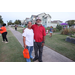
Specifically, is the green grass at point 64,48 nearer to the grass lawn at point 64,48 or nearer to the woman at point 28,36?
the grass lawn at point 64,48

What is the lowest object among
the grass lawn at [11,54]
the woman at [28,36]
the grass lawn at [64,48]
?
the grass lawn at [64,48]

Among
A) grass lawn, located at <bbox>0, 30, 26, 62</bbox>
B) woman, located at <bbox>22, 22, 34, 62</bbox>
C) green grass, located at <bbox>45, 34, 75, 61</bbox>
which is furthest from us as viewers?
green grass, located at <bbox>45, 34, 75, 61</bbox>

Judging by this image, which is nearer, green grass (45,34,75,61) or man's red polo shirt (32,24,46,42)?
man's red polo shirt (32,24,46,42)

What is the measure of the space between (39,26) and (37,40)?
590 millimetres

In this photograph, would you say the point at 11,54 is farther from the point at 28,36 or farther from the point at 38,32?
the point at 38,32

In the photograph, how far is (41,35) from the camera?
8.29 ft

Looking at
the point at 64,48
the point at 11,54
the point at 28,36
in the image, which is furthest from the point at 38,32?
the point at 64,48

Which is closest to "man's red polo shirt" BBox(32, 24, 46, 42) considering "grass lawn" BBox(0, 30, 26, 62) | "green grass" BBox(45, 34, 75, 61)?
"grass lawn" BBox(0, 30, 26, 62)

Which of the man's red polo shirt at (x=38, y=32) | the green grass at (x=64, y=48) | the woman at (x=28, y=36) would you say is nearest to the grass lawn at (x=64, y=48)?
the green grass at (x=64, y=48)

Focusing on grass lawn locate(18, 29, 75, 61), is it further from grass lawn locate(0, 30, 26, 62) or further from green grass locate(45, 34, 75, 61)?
grass lawn locate(0, 30, 26, 62)

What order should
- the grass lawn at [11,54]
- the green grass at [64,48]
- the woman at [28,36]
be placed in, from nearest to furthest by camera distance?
1. the woman at [28,36]
2. the grass lawn at [11,54]
3. the green grass at [64,48]
